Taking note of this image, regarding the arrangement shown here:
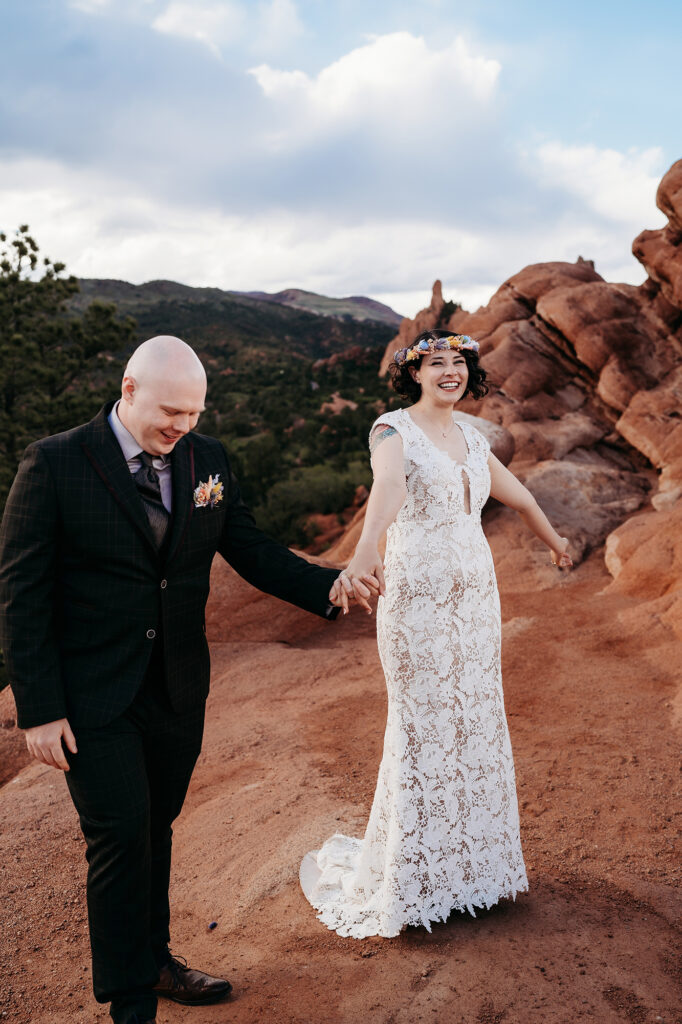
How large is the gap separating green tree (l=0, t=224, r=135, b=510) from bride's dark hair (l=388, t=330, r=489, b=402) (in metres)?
12.0

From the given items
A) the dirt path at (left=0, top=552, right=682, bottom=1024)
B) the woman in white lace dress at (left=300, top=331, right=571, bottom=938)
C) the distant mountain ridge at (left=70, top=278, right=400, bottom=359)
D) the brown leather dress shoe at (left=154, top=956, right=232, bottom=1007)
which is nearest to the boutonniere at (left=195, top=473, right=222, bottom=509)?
the woman in white lace dress at (left=300, top=331, right=571, bottom=938)

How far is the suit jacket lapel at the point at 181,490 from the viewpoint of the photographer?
2.79 metres

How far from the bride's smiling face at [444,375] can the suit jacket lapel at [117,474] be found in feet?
4.69

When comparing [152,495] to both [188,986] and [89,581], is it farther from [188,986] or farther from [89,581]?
[188,986]

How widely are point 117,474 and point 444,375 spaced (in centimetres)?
151

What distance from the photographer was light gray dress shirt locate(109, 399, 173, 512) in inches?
109

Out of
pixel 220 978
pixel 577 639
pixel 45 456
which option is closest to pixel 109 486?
pixel 45 456

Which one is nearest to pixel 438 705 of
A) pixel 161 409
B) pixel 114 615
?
pixel 114 615

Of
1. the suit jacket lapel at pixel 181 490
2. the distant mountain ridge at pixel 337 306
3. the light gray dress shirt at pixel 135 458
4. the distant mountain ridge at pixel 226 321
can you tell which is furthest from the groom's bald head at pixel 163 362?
the distant mountain ridge at pixel 337 306

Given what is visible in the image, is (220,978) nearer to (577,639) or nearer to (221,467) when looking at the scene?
(221,467)

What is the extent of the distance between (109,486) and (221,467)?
52 cm

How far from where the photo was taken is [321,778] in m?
5.54

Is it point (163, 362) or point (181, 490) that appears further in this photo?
point (181, 490)

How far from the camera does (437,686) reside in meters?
3.36
